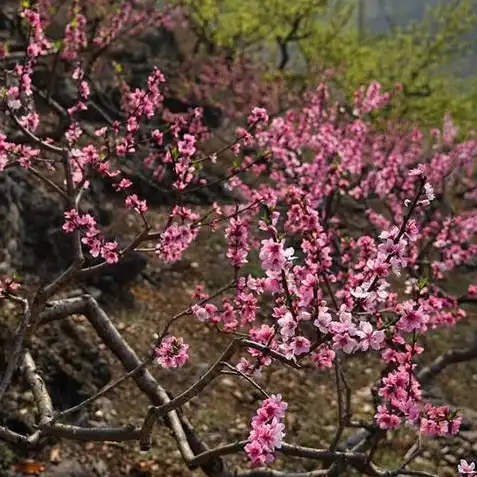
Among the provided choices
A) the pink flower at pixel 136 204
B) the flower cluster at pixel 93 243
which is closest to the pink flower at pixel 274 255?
the flower cluster at pixel 93 243

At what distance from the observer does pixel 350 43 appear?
34500 mm

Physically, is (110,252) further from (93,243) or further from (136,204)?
(136,204)

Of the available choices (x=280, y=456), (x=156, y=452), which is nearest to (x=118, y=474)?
(x=156, y=452)

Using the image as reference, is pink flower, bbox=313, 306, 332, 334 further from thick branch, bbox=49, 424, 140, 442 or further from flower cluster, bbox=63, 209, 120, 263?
flower cluster, bbox=63, 209, 120, 263

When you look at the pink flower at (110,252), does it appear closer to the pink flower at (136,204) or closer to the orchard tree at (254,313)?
the orchard tree at (254,313)

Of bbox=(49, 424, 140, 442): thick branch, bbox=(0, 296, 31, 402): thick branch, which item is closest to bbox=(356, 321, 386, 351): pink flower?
bbox=(49, 424, 140, 442): thick branch

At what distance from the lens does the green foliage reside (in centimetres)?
3034

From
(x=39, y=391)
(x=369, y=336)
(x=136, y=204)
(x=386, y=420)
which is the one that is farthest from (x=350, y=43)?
(x=369, y=336)

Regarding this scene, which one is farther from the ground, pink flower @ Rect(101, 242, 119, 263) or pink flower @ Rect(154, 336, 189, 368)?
pink flower @ Rect(101, 242, 119, 263)

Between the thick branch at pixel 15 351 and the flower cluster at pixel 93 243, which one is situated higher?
the flower cluster at pixel 93 243

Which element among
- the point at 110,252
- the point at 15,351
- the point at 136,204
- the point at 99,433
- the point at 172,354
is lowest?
the point at 99,433

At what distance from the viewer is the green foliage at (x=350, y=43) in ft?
99.6

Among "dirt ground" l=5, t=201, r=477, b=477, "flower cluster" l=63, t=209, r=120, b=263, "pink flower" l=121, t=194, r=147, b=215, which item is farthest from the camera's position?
"dirt ground" l=5, t=201, r=477, b=477

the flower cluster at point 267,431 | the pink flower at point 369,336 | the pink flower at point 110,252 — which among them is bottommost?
the flower cluster at point 267,431
